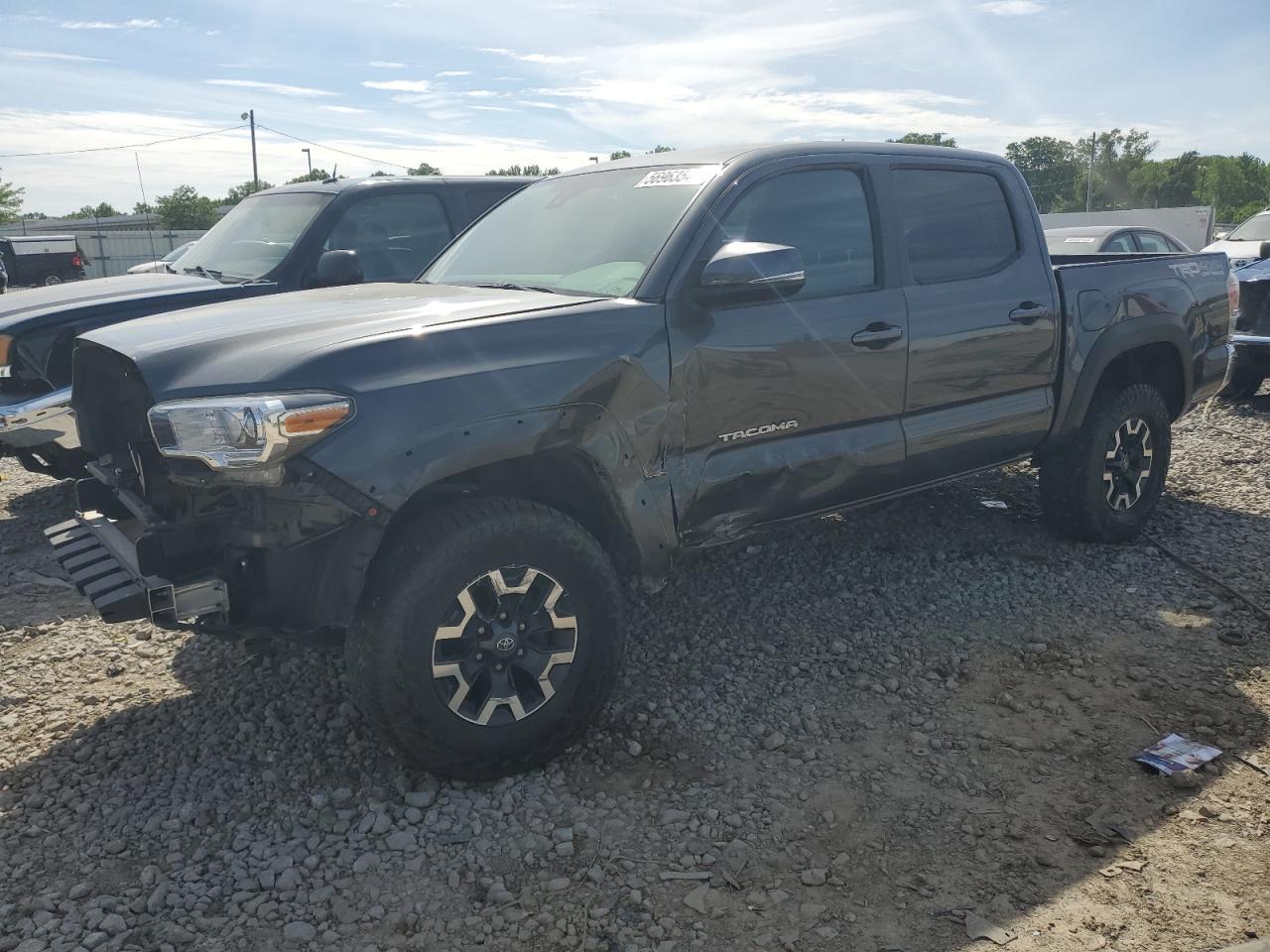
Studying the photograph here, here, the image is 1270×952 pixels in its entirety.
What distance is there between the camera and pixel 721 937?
2553mm

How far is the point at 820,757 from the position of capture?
11.2 feet

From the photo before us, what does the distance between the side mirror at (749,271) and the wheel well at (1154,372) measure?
2520mm

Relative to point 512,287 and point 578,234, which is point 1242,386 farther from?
point 512,287

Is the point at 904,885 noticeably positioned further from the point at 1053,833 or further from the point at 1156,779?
the point at 1156,779

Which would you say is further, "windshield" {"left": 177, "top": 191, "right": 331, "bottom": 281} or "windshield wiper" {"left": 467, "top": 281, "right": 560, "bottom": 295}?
"windshield" {"left": 177, "top": 191, "right": 331, "bottom": 281}

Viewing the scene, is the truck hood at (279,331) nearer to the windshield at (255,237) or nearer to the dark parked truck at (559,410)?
the dark parked truck at (559,410)

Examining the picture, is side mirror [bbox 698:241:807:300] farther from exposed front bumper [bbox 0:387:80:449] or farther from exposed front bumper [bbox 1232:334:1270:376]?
exposed front bumper [bbox 1232:334:1270:376]

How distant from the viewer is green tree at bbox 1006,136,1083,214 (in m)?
98.4

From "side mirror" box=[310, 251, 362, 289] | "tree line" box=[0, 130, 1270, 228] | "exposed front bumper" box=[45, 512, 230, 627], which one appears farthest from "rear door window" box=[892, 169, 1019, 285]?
"tree line" box=[0, 130, 1270, 228]

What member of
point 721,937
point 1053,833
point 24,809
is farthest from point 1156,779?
point 24,809

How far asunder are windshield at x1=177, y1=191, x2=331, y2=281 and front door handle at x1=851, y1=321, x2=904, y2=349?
4026 millimetres

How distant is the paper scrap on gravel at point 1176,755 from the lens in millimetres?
3281

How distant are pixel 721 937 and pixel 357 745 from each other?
145cm

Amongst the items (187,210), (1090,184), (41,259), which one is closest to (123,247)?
(41,259)
